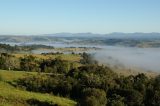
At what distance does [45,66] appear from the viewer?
129m

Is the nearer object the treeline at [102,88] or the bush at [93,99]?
the bush at [93,99]

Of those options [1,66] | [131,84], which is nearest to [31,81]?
[131,84]

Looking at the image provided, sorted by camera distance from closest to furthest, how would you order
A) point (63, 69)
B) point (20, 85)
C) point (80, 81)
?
point (20, 85)
point (80, 81)
point (63, 69)

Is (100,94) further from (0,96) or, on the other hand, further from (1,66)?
(1,66)

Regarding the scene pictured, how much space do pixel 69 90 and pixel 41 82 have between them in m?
7.57

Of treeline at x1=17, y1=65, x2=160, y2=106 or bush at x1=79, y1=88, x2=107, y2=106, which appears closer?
bush at x1=79, y1=88, x2=107, y2=106

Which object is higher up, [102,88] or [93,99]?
[93,99]

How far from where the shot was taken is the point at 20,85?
Result: 7869 centimetres

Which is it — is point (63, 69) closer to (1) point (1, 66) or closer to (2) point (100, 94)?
(1) point (1, 66)

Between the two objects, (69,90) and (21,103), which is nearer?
(21,103)

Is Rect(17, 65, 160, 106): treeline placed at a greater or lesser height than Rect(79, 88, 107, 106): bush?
lesser

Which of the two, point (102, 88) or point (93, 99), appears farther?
point (102, 88)

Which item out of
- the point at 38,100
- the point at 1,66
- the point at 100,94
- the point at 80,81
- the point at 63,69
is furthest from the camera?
the point at 63,69

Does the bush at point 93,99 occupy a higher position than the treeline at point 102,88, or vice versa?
the bush at point 93,99
